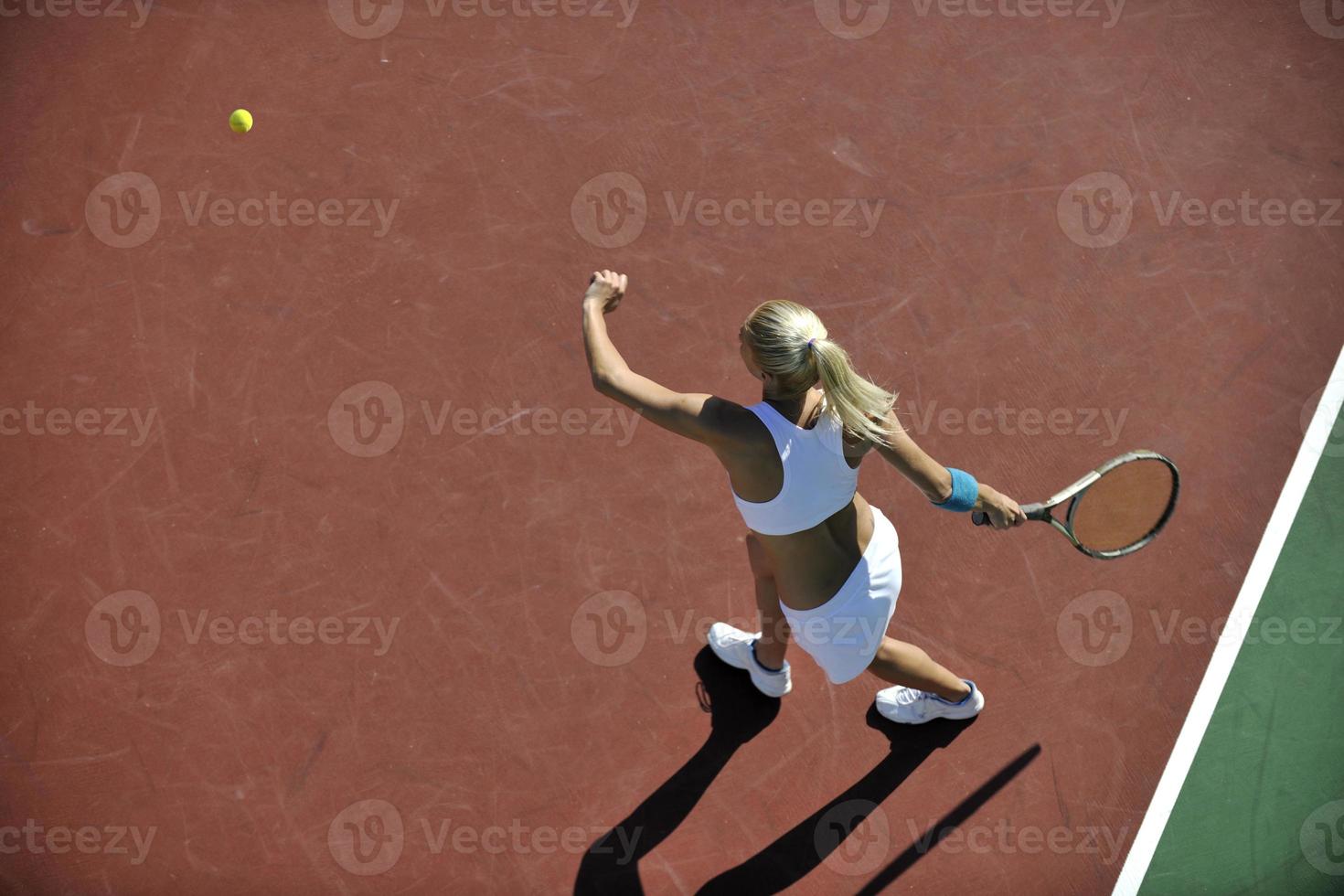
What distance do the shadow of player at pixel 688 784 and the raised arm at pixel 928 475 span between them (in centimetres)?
166

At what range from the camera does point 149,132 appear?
18.9 feet

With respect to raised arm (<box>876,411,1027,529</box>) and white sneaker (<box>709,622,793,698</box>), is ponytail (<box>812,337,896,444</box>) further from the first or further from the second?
white sneaker (<box>709,622,793,698</box>)

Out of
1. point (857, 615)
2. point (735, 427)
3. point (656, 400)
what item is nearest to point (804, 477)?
point (735, 427)

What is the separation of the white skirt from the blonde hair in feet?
2.24

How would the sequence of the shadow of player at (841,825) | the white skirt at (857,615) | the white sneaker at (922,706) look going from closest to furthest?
1. the white skirt at (857,615)
2. the shadow of player at (841,825)
3. the white sneaker at (922,706)

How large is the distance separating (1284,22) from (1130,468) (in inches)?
140

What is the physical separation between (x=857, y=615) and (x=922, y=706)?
1.18 m

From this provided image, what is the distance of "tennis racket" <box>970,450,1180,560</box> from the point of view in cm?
405

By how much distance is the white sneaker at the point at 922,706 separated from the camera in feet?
15.8

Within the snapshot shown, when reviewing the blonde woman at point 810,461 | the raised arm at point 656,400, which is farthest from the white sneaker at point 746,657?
the raised arm at point 656,400

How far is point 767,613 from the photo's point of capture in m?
4.64

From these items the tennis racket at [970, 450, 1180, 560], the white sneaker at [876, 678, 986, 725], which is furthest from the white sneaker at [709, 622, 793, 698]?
the tennis racket at [970, 450, 1180, 560]

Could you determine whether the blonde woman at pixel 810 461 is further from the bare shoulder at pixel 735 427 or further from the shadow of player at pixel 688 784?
the shadow of player at pixel 688 784

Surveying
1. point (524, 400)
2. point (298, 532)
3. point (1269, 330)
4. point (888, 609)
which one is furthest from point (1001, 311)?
point (298, 532)
